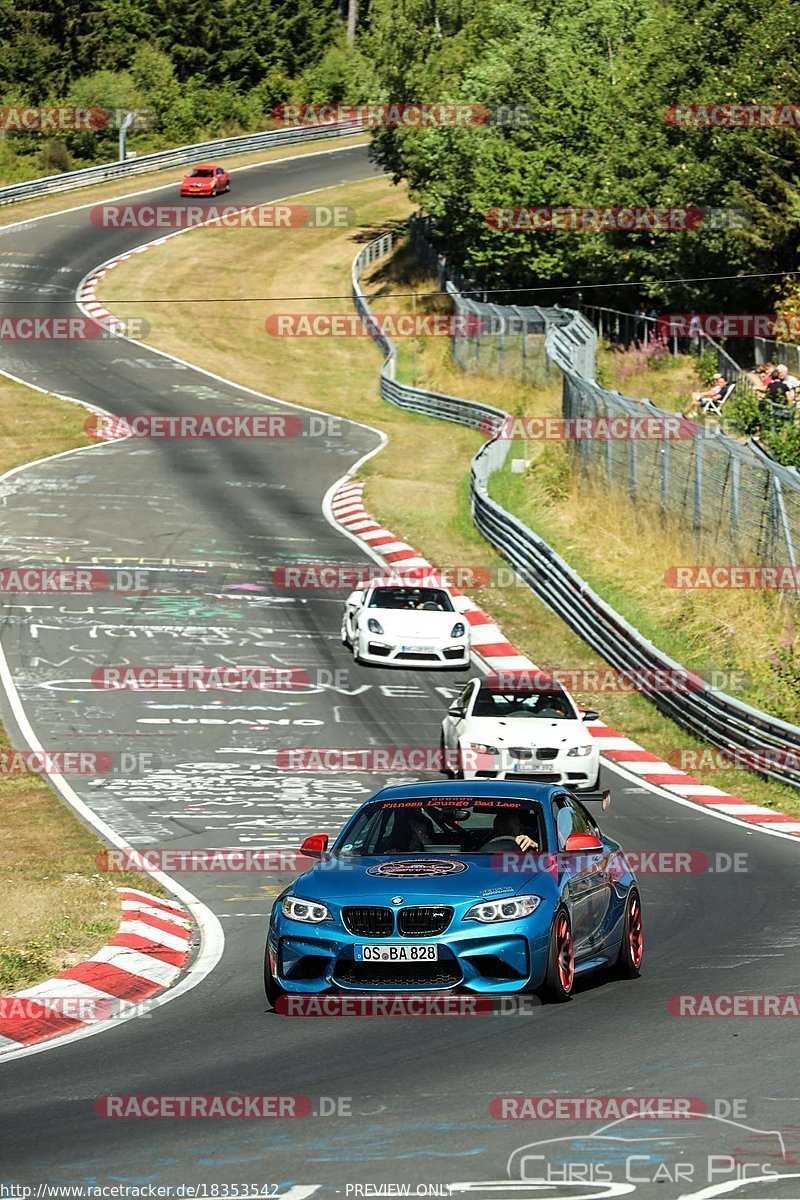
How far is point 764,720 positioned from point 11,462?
26229 mm

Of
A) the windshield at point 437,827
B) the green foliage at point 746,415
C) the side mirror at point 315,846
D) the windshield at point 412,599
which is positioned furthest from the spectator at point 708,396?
the side mirror at point 315,846

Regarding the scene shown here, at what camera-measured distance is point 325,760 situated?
22.9 m

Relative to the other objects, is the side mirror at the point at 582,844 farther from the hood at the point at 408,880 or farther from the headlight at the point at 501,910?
the headlight at the point at 501,910

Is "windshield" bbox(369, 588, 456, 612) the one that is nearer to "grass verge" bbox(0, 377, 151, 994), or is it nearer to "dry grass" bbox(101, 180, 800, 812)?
"dry grass" bbox(101, 180, 800, 812)

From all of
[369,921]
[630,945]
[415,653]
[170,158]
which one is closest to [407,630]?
[415,653]

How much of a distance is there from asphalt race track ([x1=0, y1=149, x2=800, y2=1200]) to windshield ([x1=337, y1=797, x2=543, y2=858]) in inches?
44.4

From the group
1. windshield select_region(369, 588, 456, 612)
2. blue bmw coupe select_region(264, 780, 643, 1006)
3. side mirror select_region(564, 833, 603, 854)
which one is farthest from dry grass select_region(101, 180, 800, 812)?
side mirror select_region(564, 833, 603, 854)

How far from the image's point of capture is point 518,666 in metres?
29.1

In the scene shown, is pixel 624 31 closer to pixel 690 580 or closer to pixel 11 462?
pixel 11 462

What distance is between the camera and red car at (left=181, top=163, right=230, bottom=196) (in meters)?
77.3

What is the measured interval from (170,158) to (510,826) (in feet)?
253

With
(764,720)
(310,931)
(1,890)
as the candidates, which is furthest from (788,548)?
(310,931)

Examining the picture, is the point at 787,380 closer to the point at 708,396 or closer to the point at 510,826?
the point at 708,396

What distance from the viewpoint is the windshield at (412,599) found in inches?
1128
